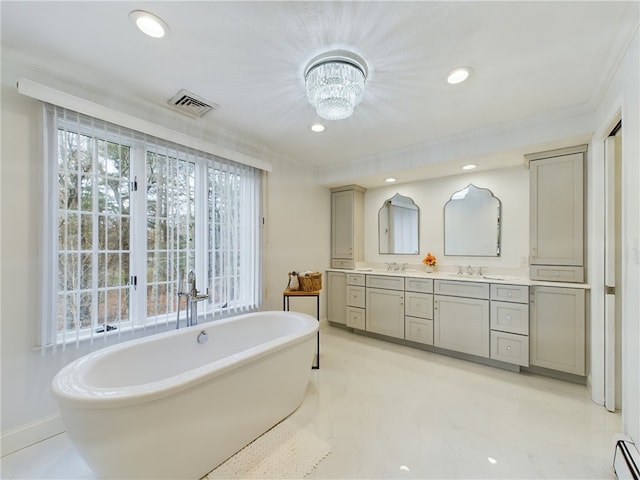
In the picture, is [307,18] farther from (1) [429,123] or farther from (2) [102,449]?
(2) [102,449]

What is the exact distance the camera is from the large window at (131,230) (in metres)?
1.79

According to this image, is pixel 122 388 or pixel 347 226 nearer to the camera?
pixel 122 388

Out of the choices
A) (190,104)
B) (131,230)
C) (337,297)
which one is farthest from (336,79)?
(337,297)

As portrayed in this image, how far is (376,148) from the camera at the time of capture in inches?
127

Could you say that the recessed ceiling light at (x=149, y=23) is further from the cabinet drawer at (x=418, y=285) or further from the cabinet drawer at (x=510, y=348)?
the cabinet drawer at (x=510, y=348)

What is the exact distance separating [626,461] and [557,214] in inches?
75.9

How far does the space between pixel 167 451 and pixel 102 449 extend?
27 cm

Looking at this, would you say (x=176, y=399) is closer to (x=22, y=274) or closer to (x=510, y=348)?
(x=22, y=274)

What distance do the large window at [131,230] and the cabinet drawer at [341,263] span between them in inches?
65.8

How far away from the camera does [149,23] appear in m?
1.43

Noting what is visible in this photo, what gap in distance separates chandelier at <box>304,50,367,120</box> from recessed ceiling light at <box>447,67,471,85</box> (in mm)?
590

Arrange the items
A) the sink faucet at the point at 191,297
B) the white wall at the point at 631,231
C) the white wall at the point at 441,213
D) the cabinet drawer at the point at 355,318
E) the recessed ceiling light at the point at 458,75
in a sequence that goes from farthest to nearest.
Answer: the cabinet drawer at the point at 355,318, the white wall at the point at 441,213, the sink faucet at the point at 191,297, the recessed ceiling light at the point at 458,75, the white wall at the point at 631,231

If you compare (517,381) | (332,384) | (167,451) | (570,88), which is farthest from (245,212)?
(517,381)

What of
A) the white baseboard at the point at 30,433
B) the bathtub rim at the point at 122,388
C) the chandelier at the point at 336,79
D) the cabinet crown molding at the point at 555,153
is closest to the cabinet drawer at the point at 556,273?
the cabinet crown molding at the point at 555,153
